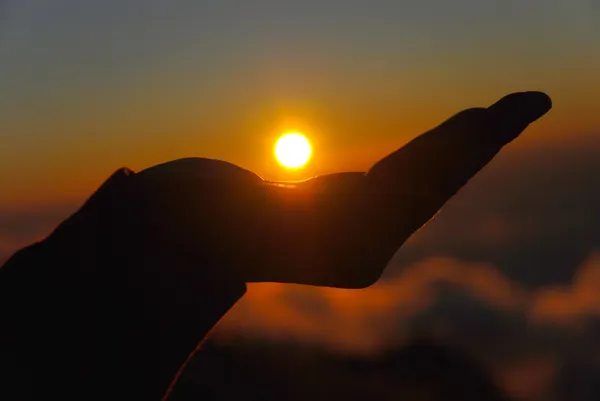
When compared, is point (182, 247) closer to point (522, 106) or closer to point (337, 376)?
point (522, 106)

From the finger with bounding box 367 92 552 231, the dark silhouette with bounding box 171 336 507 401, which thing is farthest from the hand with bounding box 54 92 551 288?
the dark silhouette with bounding box 171 336 507 401

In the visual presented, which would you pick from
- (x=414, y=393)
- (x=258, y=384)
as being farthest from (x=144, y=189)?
(x=414, y=393)

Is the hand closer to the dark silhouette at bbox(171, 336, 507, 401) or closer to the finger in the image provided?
the finger

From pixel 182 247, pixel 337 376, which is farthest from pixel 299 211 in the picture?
pixel 337 376

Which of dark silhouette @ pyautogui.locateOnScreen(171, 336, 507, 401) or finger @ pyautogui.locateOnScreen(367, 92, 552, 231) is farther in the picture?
dark silhouette @ pyautogui.locateOnScreen(171, 336, 507, 401)

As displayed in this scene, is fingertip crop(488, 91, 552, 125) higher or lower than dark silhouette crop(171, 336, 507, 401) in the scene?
higher

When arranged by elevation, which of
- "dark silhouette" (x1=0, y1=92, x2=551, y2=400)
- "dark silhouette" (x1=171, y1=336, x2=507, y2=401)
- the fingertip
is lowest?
"dark silhouette" (x1=171, y1=336, x2=507, y2=401)

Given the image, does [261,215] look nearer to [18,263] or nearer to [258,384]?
[18,263]
